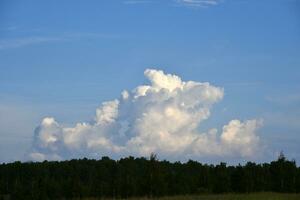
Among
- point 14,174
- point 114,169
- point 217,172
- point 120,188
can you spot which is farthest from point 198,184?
point 14,174

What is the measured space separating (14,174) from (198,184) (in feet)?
165

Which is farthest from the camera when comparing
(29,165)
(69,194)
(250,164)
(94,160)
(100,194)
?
(94,160)

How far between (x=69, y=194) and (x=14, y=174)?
46783 mm

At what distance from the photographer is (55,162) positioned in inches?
4931

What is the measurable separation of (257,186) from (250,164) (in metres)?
12.6

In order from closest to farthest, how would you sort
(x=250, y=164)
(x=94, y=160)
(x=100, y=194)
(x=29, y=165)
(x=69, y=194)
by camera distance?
(x=69, y=194) < (x=100, y=194) < (x=250, y=164) < (x=29, y=165) < (x=94, y=160)

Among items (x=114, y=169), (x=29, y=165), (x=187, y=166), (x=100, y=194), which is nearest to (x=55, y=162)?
(x=29, y=165)

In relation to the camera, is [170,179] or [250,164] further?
[250,164]

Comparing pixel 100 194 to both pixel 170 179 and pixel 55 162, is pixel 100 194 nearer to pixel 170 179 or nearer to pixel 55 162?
pixel 170 179

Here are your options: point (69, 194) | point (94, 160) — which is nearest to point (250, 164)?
point (69, 194)

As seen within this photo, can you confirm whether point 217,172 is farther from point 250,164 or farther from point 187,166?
point 187,166

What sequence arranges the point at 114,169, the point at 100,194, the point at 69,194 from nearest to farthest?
the point at 69,194 → the point at 100,194 → the point at 114,169

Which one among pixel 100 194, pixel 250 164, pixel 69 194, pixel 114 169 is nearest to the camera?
pixel 69 194

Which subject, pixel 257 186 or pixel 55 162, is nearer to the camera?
pixel 257 186
